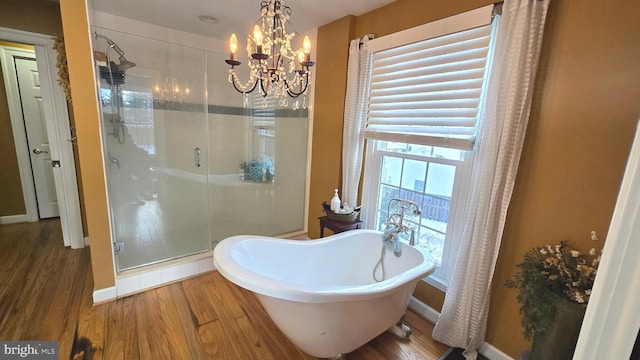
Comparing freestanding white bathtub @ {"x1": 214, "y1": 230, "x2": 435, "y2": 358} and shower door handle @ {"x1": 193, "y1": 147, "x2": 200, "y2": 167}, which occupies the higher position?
shower door handle @ {"x1": 193, "y1": 147, "x2": 200, "y2": 167}

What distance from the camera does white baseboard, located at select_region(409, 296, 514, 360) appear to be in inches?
66.6

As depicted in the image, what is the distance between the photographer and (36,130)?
3.29m

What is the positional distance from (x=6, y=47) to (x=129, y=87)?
2.18 m

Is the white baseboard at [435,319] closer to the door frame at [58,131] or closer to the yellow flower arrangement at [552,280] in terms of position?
the yellow flower arrangement at [552,280]

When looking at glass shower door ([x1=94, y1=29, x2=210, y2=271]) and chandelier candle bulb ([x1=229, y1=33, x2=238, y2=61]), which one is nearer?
chandelier candle bulb ([x1=229, y1=33, x2=238, y2=61])

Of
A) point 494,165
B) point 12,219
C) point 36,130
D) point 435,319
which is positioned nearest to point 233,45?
point 494,165

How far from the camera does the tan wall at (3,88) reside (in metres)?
2.49

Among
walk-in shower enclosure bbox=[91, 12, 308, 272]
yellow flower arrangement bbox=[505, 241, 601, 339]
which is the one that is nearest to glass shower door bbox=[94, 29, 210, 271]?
walk-in shower enclosure bbox=[91, 12, 308, 272]

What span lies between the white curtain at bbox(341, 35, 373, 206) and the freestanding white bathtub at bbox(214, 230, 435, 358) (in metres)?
0.52

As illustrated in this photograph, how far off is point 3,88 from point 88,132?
245 centimetres

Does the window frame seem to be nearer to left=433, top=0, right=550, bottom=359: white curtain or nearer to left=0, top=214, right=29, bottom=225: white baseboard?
left=433, top=0, right=550, bottom=359: white curtain

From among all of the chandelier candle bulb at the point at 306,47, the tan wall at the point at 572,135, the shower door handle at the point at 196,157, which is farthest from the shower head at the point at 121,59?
the tan wall at the point at 572,135

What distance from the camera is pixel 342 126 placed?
258cm

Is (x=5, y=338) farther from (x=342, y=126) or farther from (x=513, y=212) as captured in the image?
(x=513, y=212)
